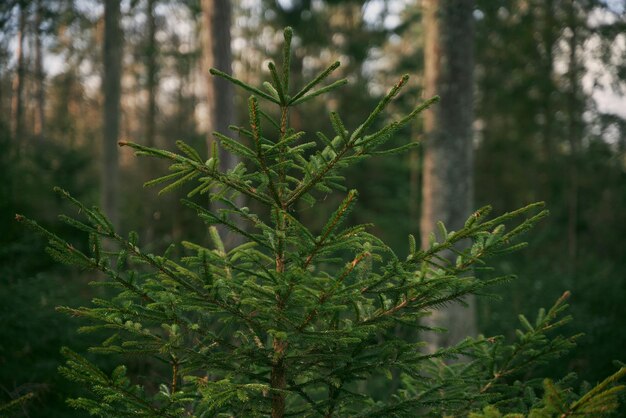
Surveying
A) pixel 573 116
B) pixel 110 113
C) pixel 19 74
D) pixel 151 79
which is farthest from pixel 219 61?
pixel 151 79

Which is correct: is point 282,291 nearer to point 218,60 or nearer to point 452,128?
point 452,128

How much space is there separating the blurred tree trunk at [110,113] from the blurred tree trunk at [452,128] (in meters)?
6.56

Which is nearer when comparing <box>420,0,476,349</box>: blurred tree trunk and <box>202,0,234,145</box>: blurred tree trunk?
<box>420,0,476,349</box>: blurred tree trunk

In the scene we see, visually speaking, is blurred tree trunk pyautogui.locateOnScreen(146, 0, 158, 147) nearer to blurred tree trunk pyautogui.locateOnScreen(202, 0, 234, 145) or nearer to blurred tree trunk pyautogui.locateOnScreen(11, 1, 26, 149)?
blurred tree trunk pyautogui.locateOnScreen(11, 1, 26, 149)

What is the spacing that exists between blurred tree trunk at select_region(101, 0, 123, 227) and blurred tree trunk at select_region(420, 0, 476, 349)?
6560 millimetres

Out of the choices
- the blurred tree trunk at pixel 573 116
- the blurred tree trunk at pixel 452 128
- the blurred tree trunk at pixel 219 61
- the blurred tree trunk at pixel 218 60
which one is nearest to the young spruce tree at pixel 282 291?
the blurred tree trunk at pixel 452 128

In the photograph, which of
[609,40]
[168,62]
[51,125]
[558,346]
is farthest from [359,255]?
[168,62]

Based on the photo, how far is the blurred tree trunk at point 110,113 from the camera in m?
11.0

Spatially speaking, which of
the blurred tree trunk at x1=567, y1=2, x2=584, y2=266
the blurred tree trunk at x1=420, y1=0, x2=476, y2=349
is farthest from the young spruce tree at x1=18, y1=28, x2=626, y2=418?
the blurred tree trunk at x1=567, y1=2, x2=584, y2=266

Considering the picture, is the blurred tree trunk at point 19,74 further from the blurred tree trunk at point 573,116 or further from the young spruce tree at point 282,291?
the blurred tree trunk at point 573,116

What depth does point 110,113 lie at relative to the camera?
11.0 metres

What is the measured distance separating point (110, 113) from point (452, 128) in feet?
22.8

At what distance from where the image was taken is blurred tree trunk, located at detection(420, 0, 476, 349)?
24.2 ft

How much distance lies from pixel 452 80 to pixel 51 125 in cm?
1793
